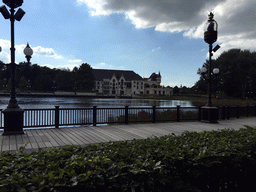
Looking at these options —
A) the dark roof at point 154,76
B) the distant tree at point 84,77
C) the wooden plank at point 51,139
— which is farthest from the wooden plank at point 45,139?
the dark roof at point 154,76

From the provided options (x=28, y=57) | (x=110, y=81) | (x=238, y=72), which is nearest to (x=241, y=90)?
(x=238, y=72)

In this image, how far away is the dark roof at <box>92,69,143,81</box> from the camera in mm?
122125

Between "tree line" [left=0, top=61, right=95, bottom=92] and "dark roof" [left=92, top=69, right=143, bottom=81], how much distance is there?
951 inches

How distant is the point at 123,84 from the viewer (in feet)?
387

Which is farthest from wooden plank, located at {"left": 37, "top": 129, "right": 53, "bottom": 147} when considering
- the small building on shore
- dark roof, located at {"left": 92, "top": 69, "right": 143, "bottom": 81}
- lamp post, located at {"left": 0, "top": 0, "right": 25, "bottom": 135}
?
dark roof, located at {"left": 92, "top": 69, "right": 143, "bottom": 81}

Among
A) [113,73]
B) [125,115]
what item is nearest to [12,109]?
[125,115]

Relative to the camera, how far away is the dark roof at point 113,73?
122m

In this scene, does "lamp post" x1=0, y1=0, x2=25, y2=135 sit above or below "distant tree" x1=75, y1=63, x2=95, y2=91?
below

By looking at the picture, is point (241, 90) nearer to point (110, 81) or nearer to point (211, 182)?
point (211, 182)

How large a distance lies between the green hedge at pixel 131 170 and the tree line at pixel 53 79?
83548 millimetres

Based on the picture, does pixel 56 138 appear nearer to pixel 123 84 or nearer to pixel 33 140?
pixel 33 140

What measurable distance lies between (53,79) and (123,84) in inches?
1626

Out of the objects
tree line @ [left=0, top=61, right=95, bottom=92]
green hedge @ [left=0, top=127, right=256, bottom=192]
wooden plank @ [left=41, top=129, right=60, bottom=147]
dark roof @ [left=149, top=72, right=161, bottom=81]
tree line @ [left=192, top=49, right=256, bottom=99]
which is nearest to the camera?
green hedge @ [left=0, top=127, right=256, bottom=192]

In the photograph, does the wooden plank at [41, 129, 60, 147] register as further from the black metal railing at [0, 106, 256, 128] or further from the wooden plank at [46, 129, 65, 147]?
the black metal railing at [0, 106, 256, 128]
